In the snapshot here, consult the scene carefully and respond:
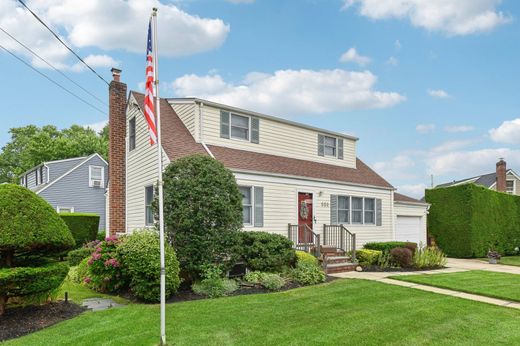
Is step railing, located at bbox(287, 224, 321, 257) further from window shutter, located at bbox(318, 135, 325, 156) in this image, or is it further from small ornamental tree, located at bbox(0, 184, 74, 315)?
small ornamental tree, located at bbox(0, 184, 74, 315)

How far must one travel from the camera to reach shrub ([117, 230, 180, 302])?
8.07m

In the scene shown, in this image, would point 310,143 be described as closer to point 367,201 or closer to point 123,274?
point 367,201

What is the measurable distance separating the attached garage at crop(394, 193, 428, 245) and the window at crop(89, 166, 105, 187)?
1862 centimetres

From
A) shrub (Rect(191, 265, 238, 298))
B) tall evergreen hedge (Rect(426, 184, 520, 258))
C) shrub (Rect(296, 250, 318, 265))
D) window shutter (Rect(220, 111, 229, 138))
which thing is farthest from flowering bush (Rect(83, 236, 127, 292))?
tall evergreen hedge (Rect(426, 184, 520, 258))

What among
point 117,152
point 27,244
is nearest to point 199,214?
point 27,244

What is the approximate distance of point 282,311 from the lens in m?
7.26

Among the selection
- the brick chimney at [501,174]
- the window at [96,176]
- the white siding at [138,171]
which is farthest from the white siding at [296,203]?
the window at [96,176]

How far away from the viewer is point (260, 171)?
527 inches

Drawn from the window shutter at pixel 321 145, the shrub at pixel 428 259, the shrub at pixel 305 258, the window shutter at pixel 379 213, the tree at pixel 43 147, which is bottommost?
the shrub at pixel 428 259

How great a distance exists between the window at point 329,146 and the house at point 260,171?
0.05 m

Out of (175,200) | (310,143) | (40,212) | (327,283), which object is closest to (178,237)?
(175,200)

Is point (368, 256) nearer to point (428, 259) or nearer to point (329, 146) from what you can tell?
point (428, 259)

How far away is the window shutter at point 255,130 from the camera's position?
50.0ft

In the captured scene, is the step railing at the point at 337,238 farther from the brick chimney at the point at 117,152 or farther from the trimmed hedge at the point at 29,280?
the trimmed hedge at the point at 29,280
